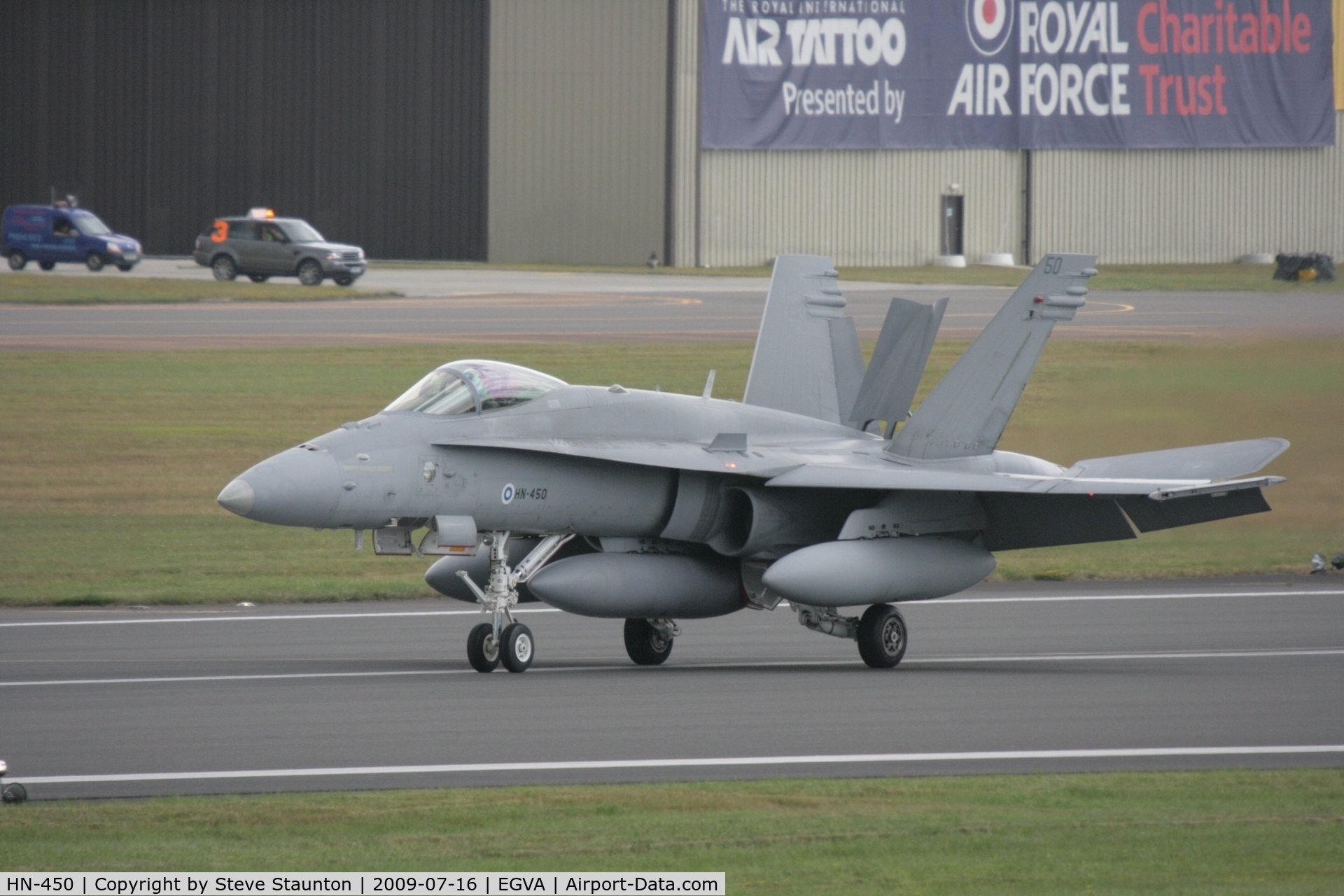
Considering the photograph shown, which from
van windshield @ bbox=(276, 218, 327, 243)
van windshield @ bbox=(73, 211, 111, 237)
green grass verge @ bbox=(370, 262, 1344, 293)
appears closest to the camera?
van windshield @ bbox=(276, 218, 327, 243)

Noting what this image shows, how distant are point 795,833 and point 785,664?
282 inches

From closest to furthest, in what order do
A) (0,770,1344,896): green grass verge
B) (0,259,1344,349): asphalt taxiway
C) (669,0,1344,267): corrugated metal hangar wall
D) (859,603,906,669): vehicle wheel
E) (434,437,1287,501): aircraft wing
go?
(0,770,1344,896): green grass verge < (434,437,1287,501): aircraft wing < (859,603,906,669): vehicle wheel < (0,259,1344,349): asphalt taxiway < (669,0,1344,267): corrugated metal hangar wall

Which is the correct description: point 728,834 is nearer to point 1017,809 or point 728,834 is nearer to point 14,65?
point 1017,809

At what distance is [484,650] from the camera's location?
1552cm

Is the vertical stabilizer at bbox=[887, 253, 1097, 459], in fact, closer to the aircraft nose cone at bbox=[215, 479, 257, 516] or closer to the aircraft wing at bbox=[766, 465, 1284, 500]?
the aircraft wing at bbox=[766, 465, 1284, 500]

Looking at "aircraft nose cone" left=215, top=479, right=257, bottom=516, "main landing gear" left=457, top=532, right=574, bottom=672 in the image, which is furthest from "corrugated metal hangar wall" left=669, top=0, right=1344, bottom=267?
"aircraft nose cone" left=215, top=479, right=257, bottom=516

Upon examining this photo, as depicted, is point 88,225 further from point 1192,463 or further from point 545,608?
point 1192,463

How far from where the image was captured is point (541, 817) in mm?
9766

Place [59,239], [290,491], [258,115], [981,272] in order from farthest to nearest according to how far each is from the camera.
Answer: [258,115]
[981,272]
[59,239]
[290,491]

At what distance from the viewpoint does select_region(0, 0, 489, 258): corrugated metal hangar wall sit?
6844 centimetres

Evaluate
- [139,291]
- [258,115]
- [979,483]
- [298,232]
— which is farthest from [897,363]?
[258,115]

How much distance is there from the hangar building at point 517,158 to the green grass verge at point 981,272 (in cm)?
106

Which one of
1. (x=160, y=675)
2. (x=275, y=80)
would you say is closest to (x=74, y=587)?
(x=160, y=675)

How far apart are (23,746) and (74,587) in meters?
9.95
